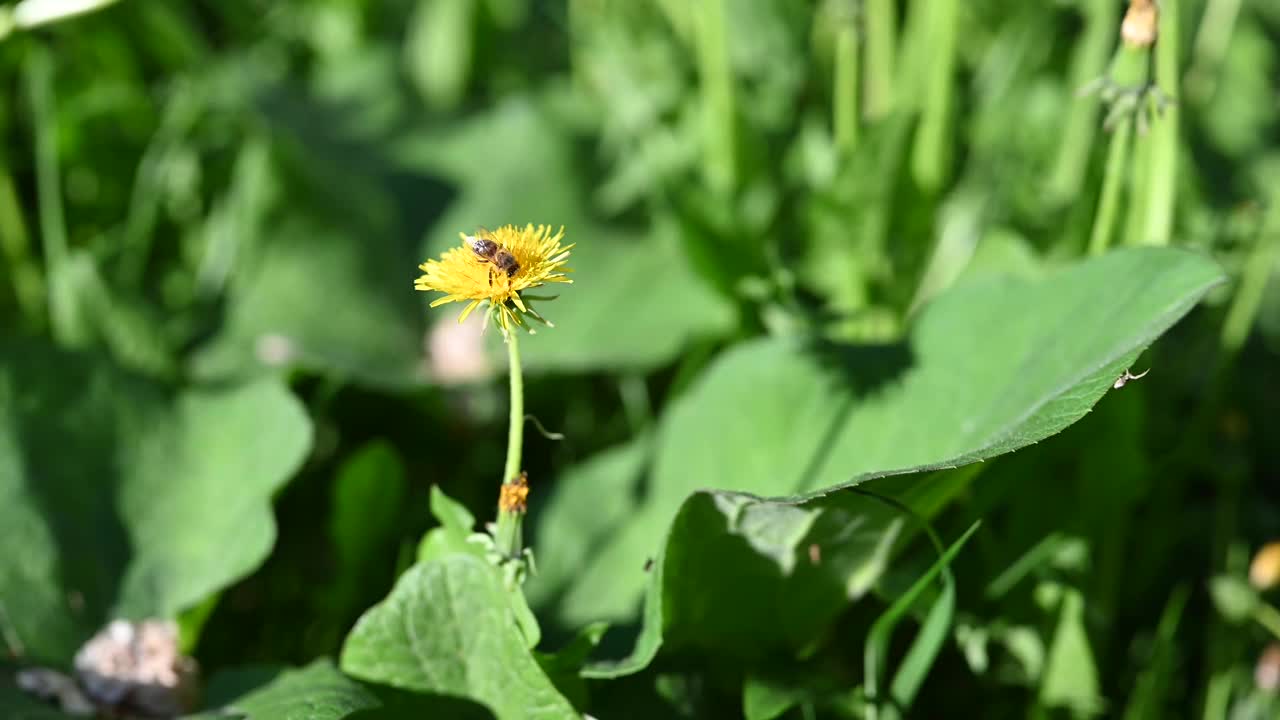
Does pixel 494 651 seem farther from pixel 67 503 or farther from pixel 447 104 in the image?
pixel 447 104

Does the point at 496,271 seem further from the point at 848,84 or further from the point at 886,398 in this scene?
the point at 848,84

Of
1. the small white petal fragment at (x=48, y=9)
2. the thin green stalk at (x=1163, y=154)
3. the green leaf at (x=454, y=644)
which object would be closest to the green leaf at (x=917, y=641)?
the green leaf at (x=454, y=644)

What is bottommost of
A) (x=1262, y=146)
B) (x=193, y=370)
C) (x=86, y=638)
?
(x=86, y=638)

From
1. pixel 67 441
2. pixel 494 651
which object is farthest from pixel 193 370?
pixel 494 651

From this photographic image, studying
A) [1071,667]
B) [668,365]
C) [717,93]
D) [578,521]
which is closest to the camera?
[1071,667]

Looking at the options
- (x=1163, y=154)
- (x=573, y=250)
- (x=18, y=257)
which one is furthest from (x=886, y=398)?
(x=18, y=257)

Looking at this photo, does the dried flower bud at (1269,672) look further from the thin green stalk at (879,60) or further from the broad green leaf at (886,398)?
the thin green stalk at (879,60)

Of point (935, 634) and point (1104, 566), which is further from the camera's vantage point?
point (1104, 566)
